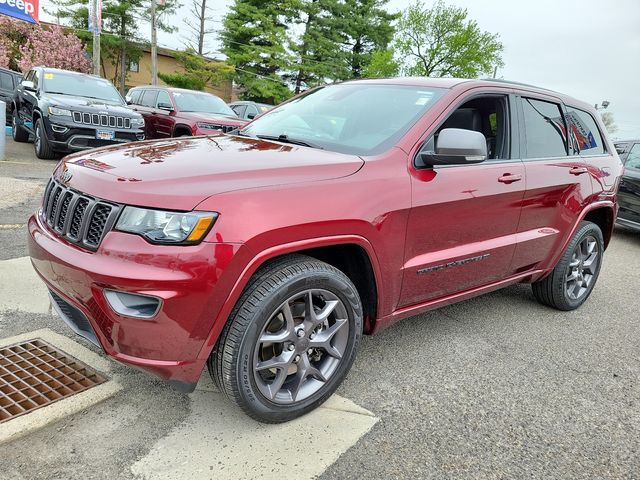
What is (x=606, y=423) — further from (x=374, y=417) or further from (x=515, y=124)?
(x=515, y=124)

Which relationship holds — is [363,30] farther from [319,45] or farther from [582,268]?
[582,268]

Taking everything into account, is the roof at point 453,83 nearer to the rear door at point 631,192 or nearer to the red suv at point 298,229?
the red suv at point 298,229

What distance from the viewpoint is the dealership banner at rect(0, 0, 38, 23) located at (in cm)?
1357

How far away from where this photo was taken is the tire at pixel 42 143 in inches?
357

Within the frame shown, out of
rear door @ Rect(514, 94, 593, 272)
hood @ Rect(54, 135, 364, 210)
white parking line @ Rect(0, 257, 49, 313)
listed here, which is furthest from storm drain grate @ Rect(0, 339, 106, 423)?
rear door @ Rect(514, 94, 593, 272)

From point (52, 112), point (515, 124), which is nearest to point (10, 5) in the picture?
point (52, 112)

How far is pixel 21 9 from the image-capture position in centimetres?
1401

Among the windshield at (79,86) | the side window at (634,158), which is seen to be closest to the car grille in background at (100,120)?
the windshield at (79,86)

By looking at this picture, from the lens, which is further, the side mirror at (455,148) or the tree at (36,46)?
the tree at (36,46)

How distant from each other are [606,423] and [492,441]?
0.75 meters

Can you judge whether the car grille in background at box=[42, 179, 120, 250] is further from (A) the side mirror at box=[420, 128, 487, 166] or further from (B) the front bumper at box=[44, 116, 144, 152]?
(B) the front bumper at box=[44, 116, 144, 152]

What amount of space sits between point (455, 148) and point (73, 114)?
808 centimetres

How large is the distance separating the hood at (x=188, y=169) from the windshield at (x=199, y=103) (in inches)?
323

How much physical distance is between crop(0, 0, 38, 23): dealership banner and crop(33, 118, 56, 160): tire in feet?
20.8
